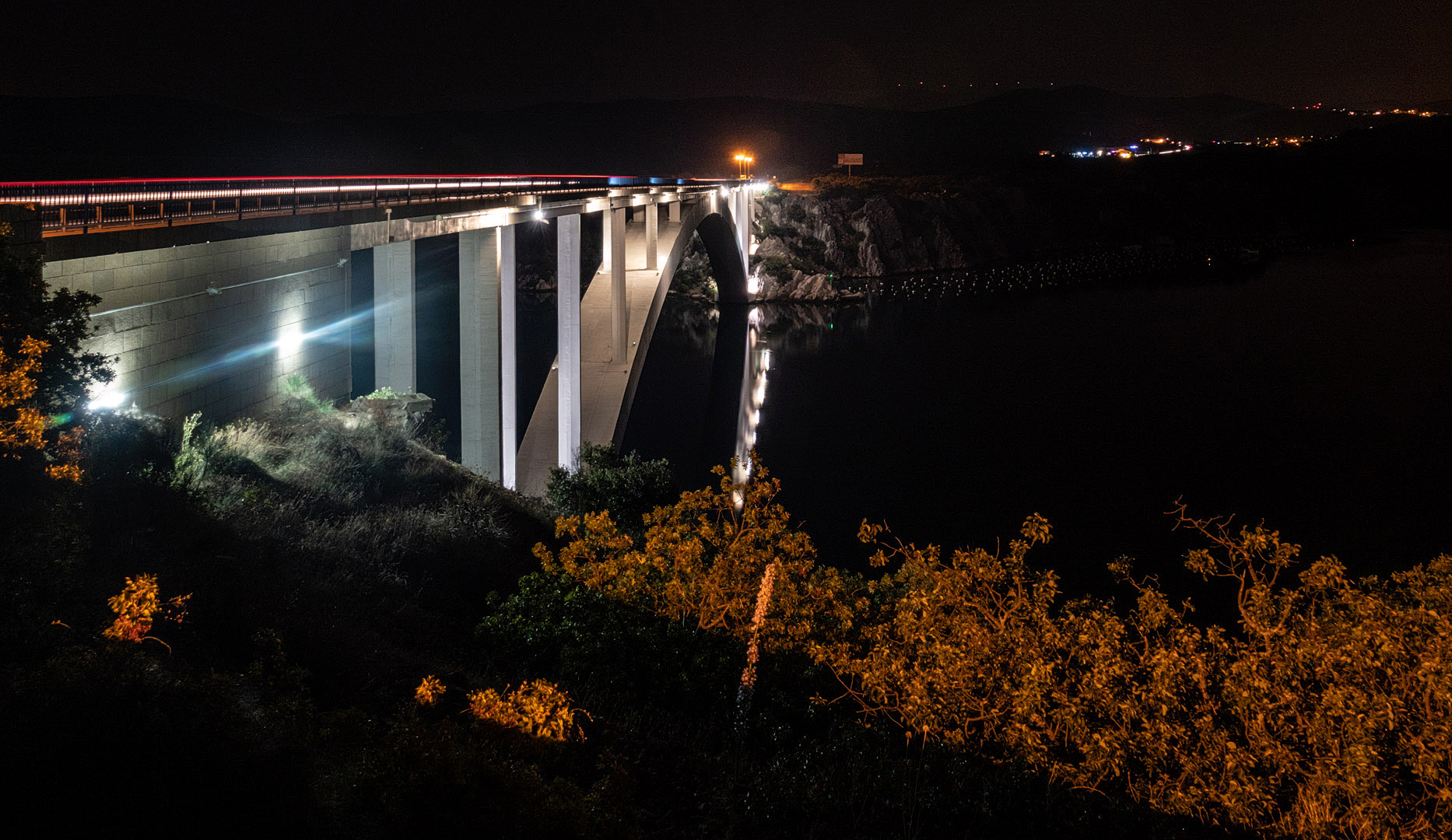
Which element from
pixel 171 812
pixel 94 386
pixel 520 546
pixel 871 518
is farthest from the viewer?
pixel 871 518

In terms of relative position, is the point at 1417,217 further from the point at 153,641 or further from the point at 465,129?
the point at 153,641

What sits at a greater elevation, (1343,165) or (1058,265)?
(1343,165)

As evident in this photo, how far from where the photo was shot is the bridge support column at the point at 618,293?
27969 millimetres

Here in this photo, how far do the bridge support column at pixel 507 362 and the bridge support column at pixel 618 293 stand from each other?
6170 mm

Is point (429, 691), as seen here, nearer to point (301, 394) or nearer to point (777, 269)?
point (301, 394)

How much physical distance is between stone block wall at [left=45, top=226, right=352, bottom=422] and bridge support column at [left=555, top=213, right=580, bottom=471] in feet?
29.8

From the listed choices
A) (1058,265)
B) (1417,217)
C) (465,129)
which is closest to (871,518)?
(1058,265)

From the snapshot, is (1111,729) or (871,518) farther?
(871,518)

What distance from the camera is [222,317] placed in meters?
12.4

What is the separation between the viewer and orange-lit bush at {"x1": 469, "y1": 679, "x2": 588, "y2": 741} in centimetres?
715

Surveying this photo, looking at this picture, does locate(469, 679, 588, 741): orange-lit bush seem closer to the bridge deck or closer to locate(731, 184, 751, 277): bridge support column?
the bridge deck

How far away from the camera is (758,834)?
6.96m

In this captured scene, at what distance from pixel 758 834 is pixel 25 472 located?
5691mm

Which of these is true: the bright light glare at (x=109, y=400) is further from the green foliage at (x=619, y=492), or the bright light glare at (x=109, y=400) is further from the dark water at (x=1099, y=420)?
the dark water at (x=1099, y=420)
